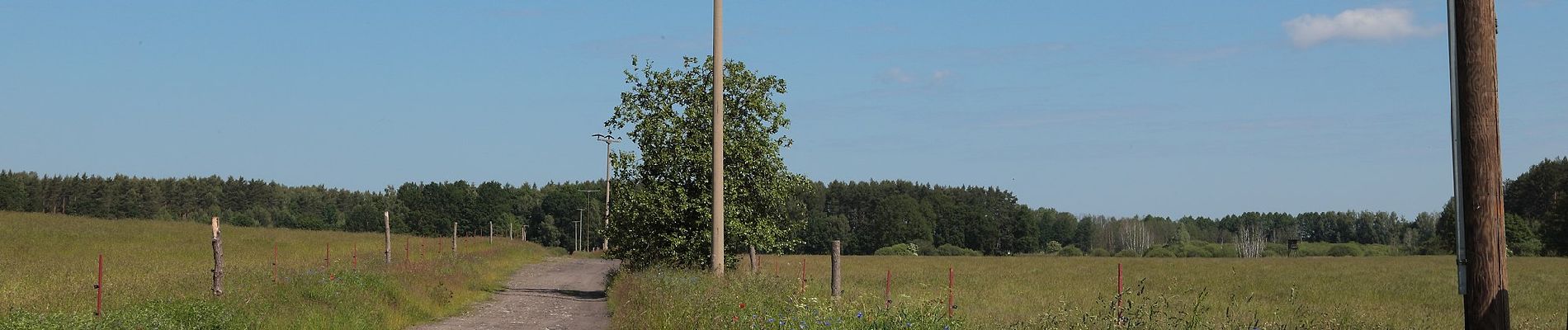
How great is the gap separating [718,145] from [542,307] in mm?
4983

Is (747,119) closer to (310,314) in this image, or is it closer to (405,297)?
(405,297)

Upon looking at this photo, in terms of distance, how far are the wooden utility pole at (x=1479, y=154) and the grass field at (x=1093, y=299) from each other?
8.43 feet

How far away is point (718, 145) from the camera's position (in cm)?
2194

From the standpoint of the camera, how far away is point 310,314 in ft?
53.7

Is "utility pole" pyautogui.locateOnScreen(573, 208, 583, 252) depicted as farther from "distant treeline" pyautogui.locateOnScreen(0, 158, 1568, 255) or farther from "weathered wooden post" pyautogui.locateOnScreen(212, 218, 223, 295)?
"weathered wooden post" pyautogui.locateOnScreen(212, 218, 223, 295)

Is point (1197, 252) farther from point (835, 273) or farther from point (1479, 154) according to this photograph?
point (1479, 154)

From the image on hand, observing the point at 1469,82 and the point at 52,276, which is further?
the point at 52,276

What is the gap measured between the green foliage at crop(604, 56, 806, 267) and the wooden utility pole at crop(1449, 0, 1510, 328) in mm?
19302

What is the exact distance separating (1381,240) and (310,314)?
204m

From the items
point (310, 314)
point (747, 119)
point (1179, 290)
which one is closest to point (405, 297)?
point (310, 314)

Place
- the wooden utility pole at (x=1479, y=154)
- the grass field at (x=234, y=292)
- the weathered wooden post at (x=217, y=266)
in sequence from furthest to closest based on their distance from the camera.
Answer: the weathered wooden post at (x=217, y=266)
the grass field at (x=234, y=292)
the wooden utility pole at (x=1479, y=154)

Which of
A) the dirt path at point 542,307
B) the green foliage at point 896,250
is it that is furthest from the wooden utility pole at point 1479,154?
the green foliage at point 896,250

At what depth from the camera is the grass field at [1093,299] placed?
1178 cm

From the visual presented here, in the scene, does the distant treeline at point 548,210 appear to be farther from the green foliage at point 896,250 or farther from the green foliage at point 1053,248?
the green foliage at point 896,250
